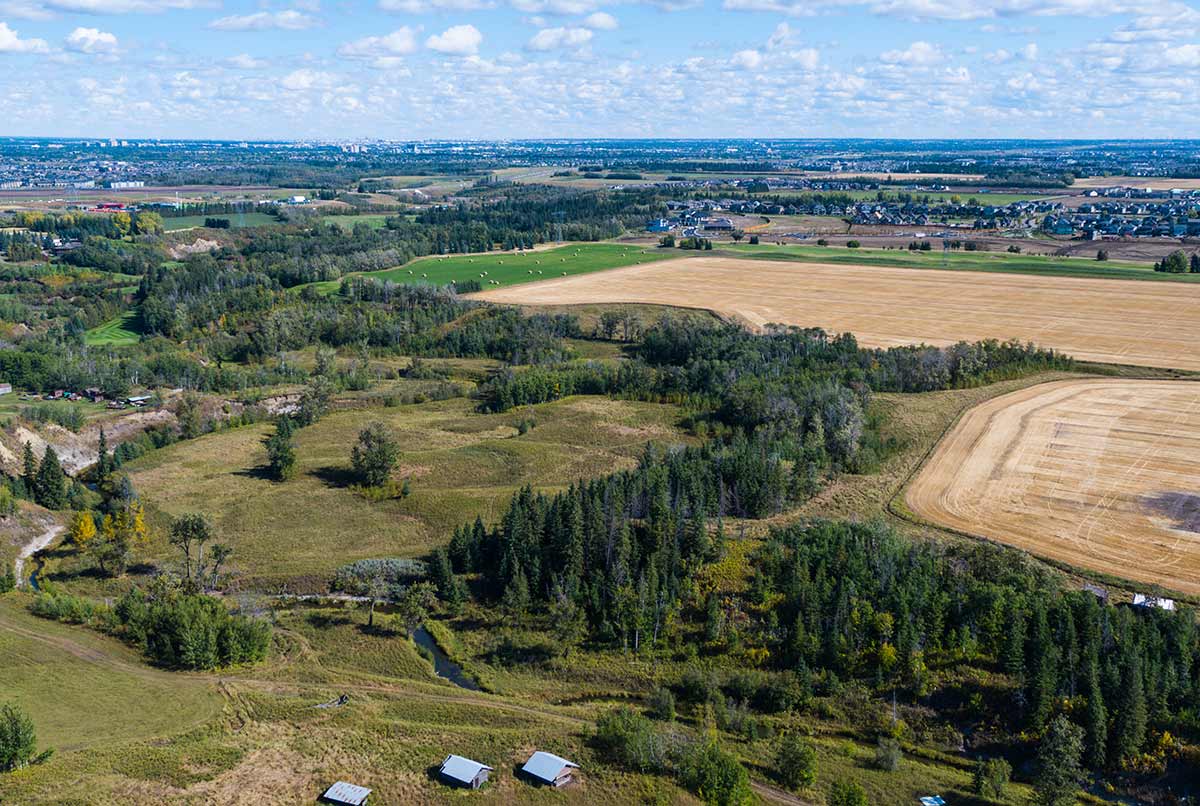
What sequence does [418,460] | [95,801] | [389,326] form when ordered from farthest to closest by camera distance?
[389,326], [418,460], [95,801]

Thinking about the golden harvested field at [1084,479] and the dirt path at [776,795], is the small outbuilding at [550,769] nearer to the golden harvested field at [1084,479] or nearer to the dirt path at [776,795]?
the dirt path at [776,795]

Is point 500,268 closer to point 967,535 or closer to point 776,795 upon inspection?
point 967,535

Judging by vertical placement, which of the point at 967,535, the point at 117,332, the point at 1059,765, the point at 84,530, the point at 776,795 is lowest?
the point at 776,795

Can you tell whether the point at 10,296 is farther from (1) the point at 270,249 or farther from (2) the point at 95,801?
(2) the point at 95,801

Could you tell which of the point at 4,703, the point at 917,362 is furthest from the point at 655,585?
the point at 917,362

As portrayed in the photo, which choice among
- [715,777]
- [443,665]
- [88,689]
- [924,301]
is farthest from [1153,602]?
[924,301]
